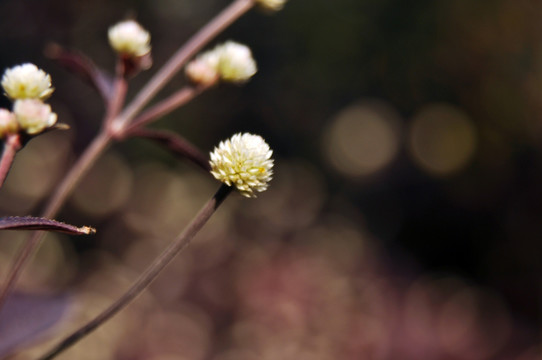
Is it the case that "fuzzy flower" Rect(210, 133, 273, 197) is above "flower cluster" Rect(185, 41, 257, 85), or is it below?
below

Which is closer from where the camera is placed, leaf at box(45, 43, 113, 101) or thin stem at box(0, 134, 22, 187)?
thin stem at box(0, 134, 22, 187)

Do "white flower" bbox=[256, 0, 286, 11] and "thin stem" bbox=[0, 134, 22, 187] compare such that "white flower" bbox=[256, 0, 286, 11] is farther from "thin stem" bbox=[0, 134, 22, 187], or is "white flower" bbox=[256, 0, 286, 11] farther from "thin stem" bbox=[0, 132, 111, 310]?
"thin stem" bbox=[0, 134, 22, 187]

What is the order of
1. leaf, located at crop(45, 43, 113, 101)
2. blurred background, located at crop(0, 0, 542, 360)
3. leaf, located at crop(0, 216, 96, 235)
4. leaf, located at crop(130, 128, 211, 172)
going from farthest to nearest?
1. blurred background, located at crop(0, 0, 542, 360)
2. leaf, located at crop(45, 43, 113, 101)
3. leaf, located at crop(130, 128, 211, 172)
4. leaf, located at crop(0, 216, 96, 235)

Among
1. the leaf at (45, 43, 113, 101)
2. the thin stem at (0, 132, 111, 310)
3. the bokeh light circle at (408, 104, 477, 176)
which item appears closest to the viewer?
the thin stem at (0, 132, 111, 310)

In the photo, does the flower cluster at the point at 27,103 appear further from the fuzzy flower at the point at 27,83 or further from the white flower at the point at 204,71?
the white flower at the point at 204,71

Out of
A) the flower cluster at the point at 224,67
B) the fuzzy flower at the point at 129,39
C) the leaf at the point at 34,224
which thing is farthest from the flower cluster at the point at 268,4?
the leaf at the point at 34,224

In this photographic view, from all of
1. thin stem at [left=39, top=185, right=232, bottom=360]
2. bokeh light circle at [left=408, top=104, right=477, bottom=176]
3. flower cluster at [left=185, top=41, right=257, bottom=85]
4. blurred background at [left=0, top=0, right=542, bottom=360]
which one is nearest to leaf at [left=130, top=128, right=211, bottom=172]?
flower cluster at [left=185, top=41, right=257, bottom=85]

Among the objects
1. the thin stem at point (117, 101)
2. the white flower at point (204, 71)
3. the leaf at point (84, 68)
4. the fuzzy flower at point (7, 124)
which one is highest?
the leaf at point (84, 68)
